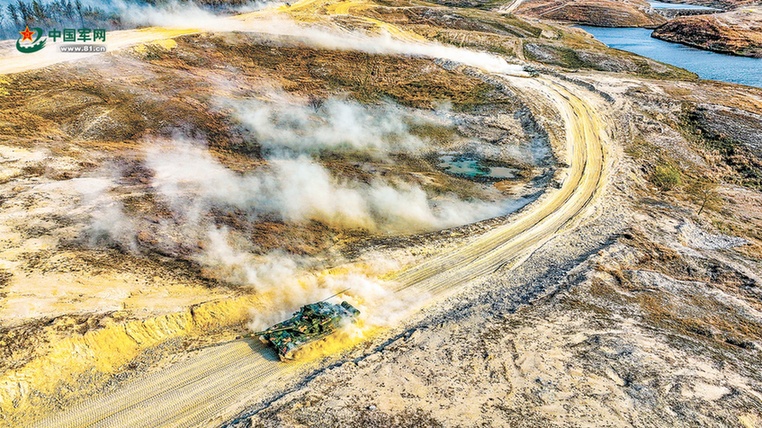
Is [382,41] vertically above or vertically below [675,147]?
above

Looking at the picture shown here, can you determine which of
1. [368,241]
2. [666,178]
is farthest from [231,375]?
[666,178]

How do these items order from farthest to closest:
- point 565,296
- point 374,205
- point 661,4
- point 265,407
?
point 661,4 → point 374,205 → point 565,296 → point 265,407

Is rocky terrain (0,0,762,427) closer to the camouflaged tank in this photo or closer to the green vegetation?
the green vegetation

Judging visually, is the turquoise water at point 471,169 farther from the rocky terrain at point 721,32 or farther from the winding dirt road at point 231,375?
the rocky terrain at point 721,32

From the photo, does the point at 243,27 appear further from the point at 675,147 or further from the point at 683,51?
the point at 683,51

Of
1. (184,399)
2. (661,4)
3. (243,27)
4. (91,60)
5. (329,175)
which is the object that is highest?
(661,4)

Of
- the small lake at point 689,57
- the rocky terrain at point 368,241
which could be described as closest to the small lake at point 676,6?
the small lake at point 689,57

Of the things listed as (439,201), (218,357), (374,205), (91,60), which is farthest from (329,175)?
(91,60)
